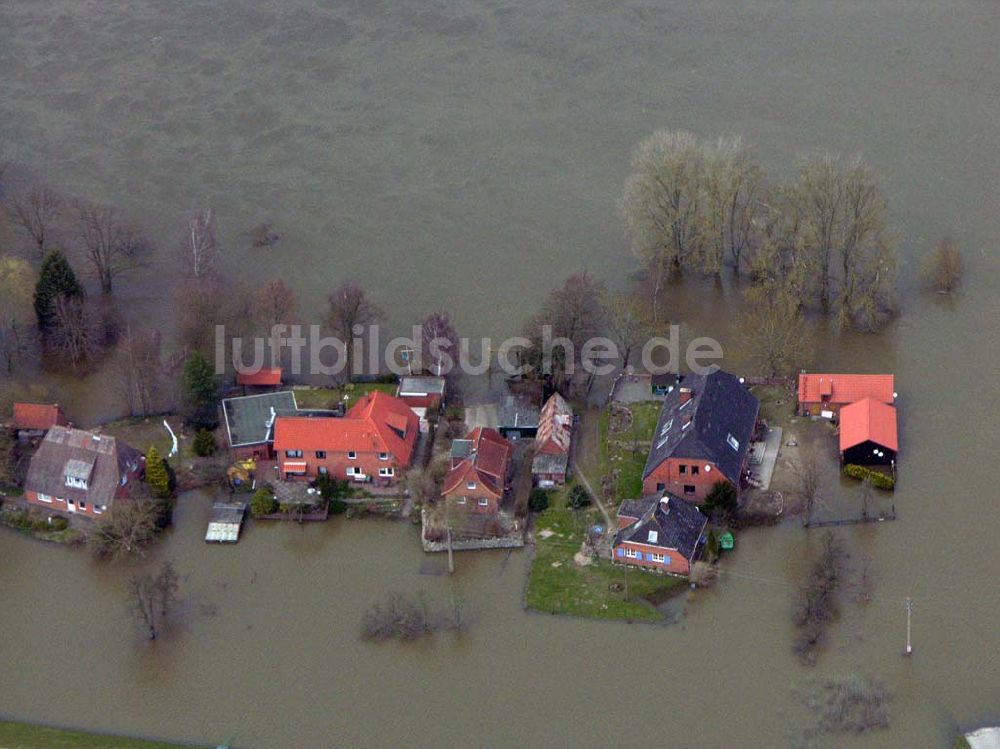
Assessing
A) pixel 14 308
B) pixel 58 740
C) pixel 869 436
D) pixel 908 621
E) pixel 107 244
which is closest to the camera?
pixel 58 740

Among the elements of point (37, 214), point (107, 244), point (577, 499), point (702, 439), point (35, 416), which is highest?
point (37, 214)

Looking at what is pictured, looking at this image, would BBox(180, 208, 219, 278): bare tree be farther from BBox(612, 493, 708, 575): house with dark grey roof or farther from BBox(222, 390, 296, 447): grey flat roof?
BBox(612, 493, 708, 575): house with dark grey roof

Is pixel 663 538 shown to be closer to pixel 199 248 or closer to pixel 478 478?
pixel 478 478

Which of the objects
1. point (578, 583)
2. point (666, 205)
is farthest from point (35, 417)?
point (666, 205)

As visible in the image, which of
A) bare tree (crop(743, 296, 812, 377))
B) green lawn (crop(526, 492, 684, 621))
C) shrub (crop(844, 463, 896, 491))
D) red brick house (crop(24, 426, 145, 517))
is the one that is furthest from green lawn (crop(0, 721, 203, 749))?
bare tree (crop(743, 296, 812, 377))

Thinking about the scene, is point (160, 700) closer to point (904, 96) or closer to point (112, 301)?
point (112, 301)

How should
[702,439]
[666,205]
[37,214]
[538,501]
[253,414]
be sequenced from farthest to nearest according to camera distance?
[37,214] < [666,205] < [253,414] < [538,501] < [702,439]

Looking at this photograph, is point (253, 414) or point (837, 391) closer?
point (837, 391)
